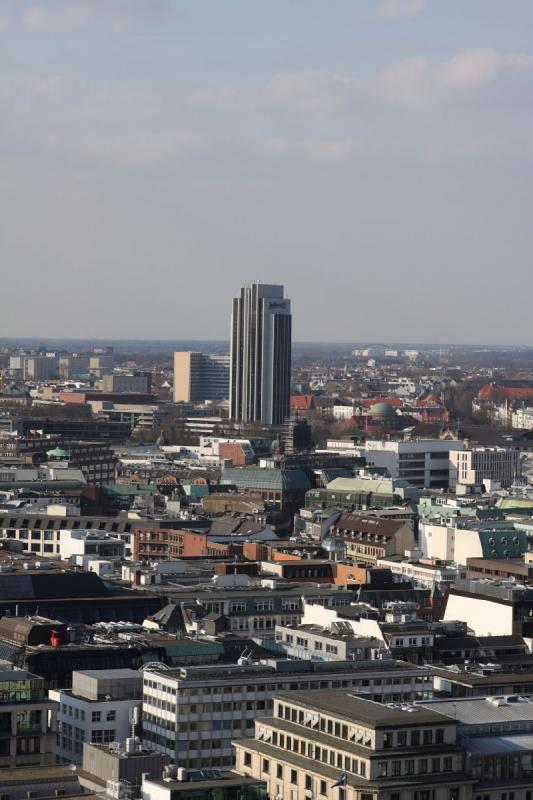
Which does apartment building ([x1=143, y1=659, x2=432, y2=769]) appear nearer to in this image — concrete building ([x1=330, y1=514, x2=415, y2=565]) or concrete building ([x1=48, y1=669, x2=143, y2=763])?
concrete building ([x1=48, y1=669, x2=143, y2=763])

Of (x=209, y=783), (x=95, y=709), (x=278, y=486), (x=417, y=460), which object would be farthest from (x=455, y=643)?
(x=417, y=460)

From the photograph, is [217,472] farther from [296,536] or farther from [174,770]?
[174,770]

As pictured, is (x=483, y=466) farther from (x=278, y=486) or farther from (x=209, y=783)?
(x=209, y=783)

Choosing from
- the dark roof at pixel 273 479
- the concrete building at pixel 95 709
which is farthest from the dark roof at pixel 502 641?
the dark roof at pixel 273 479

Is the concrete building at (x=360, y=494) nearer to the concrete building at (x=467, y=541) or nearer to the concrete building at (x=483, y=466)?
the concrete building at (x=467, y=541)

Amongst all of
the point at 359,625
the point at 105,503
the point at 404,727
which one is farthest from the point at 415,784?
the point at 105,503
